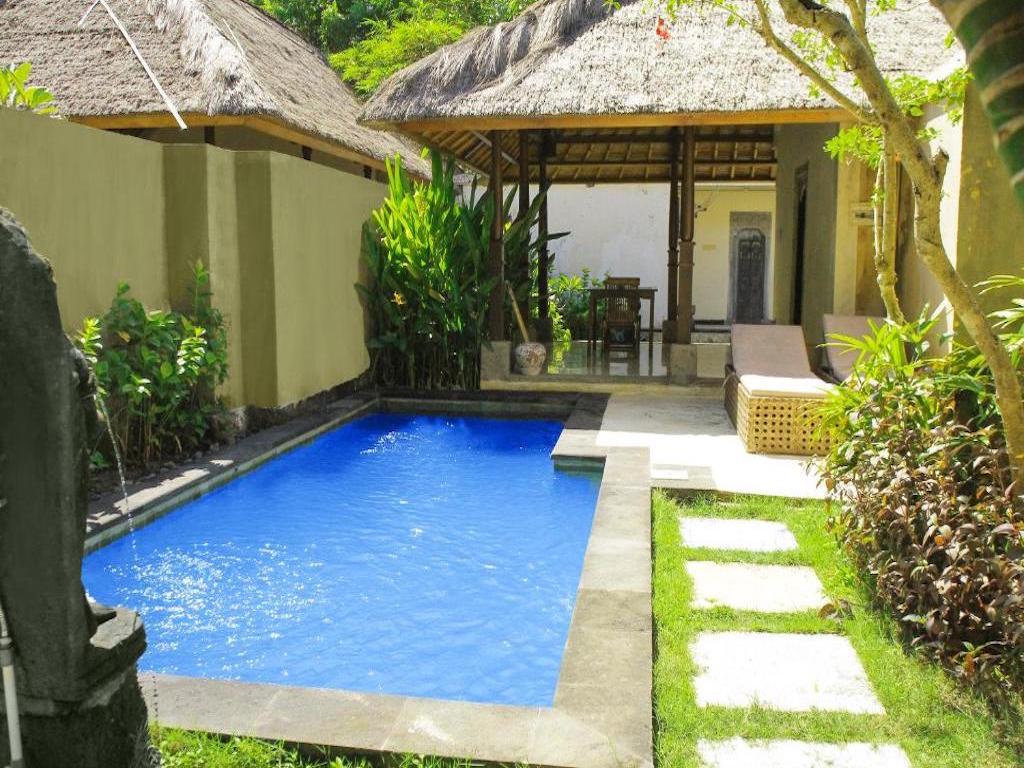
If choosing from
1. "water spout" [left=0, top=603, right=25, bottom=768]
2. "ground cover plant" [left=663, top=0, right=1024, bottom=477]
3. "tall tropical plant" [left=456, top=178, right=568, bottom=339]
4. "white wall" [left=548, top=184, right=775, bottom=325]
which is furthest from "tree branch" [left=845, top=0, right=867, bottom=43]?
"white wall" [left=548, top=184, right=775, bottom=325]

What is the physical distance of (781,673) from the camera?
312 cm

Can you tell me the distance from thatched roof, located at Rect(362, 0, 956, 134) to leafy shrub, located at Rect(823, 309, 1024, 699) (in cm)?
402

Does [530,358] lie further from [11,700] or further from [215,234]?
[11,700]

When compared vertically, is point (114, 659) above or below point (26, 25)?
below

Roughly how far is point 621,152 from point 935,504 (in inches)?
389

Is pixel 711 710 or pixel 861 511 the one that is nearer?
pixel 711 710

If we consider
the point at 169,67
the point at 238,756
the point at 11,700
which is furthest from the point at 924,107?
the point at 169,67

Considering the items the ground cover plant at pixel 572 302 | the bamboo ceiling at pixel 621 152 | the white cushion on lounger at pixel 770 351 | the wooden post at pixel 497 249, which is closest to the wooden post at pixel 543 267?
the bamboo ceiling at pixel 621 152

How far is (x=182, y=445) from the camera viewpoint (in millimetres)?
6492

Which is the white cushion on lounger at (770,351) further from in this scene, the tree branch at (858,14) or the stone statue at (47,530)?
the stone statue at (47,530)

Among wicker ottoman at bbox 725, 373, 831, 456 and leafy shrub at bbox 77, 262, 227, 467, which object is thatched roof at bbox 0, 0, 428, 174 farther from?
wicker ottoman at bbox 725, 373, 831, 456

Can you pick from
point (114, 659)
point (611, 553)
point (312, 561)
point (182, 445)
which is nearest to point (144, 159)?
point (182, 445)

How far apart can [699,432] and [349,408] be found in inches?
122

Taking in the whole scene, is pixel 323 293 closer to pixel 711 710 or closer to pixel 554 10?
pixel 554 10
